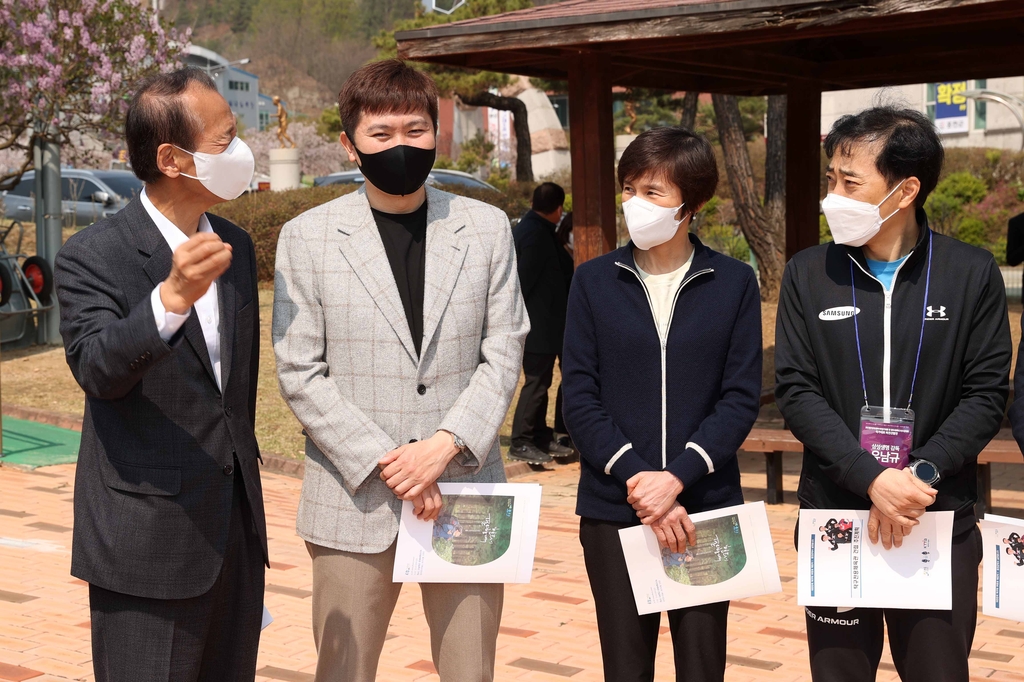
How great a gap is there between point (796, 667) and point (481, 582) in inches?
76.7

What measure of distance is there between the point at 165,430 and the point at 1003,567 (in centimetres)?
208

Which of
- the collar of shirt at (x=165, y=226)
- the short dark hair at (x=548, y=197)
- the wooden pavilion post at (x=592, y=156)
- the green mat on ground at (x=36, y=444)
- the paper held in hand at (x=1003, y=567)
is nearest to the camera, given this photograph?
the collar of shirt at (x=165, y=226)

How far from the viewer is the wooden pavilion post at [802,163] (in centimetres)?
957

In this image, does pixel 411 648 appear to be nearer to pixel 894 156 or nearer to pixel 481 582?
pixel 481 582

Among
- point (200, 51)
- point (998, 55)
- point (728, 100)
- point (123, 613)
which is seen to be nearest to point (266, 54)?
point (200, 51)

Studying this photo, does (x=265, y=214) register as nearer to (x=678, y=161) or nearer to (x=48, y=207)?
(x=48, y=207)

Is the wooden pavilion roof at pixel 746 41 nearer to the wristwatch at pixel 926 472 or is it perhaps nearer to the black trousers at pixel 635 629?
the wristwatch at pixel 926 472

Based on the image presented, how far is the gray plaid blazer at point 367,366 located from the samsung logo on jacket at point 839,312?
871mm

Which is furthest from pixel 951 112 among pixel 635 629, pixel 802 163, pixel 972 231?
pixel 635 629

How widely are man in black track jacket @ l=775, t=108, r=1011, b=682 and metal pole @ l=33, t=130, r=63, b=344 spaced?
11157 mm

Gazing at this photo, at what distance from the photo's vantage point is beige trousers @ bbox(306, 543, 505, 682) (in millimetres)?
3068

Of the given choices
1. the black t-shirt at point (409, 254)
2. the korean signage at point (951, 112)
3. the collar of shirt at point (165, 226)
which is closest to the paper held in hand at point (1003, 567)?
the black t-shirt at point (409, 254)

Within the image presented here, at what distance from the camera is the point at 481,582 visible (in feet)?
10.1

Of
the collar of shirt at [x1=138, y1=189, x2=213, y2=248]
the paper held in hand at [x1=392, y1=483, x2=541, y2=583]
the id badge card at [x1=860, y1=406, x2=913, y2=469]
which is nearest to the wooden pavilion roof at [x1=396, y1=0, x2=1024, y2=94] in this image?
the id badge card at [x1=860, y1=406, x2=913, y2=469]
